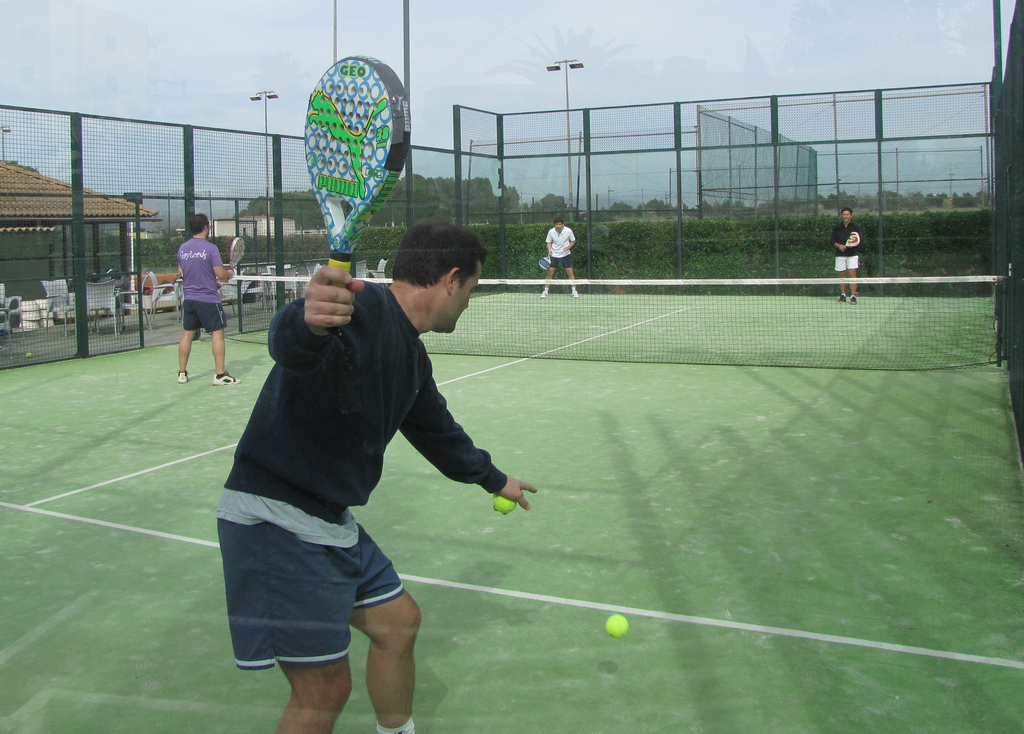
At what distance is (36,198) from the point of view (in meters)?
10.4

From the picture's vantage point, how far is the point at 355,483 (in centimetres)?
214

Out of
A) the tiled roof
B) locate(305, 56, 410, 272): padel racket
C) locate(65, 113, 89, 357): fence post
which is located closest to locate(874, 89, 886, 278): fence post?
the tiled roof

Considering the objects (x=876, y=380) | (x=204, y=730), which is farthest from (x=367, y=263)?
(x=204, y=730)

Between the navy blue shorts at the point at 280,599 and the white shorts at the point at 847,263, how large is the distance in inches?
607

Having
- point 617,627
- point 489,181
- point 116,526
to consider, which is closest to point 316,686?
point 617,627

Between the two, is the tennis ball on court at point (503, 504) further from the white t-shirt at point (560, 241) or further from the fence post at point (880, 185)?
the fence post at point (880, 185)

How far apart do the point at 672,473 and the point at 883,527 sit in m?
1.33

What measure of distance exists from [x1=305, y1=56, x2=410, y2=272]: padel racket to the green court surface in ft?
5.26

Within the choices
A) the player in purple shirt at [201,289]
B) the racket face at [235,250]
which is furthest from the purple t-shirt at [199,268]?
the racket face at [235,250]

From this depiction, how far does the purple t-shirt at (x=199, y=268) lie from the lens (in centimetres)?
873

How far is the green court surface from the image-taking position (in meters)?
2.88

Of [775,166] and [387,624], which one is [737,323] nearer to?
[775,166]

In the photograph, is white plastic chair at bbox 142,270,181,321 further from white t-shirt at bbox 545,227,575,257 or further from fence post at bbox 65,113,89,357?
white t-shirt at bbox 545,227,575,257

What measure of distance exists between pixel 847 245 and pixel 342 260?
15.4m
